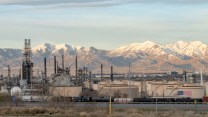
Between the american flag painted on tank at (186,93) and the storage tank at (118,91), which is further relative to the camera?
the american flag painted on tank at (186,93)

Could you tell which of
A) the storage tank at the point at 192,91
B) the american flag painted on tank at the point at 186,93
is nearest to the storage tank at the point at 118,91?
the american flag painted on tank at the point at 186,93

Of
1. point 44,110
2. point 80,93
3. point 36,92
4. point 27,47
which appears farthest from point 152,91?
point 44,110

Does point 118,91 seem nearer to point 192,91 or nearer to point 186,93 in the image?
point 186,93

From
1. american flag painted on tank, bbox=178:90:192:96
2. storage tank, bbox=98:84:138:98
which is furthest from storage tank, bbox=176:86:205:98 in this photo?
storage tank, bbox=98:84:138:98

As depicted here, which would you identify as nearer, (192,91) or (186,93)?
(192,91)

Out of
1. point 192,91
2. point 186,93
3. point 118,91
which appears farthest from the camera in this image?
point 118,91

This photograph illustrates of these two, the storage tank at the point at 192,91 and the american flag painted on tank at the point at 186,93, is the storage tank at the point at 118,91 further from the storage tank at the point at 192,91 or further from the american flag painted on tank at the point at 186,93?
the storage tank at the point at 192,91

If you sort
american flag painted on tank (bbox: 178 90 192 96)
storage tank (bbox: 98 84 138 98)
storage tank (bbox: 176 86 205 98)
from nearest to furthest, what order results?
storage tank (bbox: 176 86 205 98)
storage tank (bbox: 98 84 138 98)
american flag painted on tank (bbox: 178 90 192 96)

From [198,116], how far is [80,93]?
83029 mm

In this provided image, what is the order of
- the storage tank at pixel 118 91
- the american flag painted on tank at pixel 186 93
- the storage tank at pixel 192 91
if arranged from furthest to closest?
the american flag painted on tank at pixel 186 93, the storage tank at pixel 118 91, the storage tank at pixel 192 91

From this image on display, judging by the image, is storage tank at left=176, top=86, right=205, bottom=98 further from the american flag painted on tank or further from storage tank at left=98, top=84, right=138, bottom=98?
storage tank at left=98, top=84, right=138, bottom=98

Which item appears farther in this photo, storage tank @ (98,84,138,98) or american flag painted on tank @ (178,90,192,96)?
american flag painted on tank @ (178,90,192,96)

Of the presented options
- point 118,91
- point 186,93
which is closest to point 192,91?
point 186,93

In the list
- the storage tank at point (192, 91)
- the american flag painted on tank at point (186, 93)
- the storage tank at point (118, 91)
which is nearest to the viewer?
the storage tank at point (192, 91)
